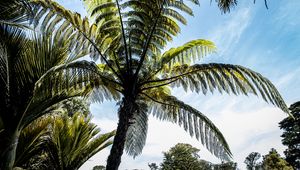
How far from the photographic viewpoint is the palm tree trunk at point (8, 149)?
531 cm

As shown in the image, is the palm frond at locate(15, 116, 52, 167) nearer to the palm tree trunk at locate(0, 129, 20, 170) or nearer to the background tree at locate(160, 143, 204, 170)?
the palm tree trunk at locate(0, 129, 20, 170)

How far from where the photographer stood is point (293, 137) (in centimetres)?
3681

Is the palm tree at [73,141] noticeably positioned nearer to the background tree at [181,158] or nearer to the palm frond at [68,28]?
the palm frond at [68,28]

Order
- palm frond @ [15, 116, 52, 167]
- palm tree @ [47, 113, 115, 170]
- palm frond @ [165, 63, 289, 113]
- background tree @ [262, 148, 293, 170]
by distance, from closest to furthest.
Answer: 1. palm frond @ [165, 63, 289, 113]
2. palm frond @ [15, 116, 52, 167]
3. palm tree @ [47, 113, 115, 170]
4. background tree @ [262, 148, 293, 170]

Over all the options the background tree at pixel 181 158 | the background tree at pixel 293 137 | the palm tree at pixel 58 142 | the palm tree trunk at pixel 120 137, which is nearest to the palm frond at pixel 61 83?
the palm tree trunk at pixel 120 137

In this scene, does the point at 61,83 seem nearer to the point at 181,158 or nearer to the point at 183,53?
the point at 183,53

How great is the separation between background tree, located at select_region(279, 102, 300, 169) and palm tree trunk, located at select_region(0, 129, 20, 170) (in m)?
36.7

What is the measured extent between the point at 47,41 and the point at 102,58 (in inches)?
49.0

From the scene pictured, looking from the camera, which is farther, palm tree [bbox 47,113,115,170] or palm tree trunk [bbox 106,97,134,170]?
palm tree [bbox 47,113,115,170]

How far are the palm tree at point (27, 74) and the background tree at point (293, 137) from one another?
35832mm

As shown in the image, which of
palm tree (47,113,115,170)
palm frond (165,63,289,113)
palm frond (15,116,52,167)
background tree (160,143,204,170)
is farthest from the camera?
background tree (160,143,204,170)

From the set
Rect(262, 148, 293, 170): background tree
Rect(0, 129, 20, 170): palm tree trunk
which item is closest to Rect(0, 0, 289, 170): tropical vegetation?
Rect(0, 129, 20, 170): palm tree trunk

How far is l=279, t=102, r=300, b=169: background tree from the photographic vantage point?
36.5 m

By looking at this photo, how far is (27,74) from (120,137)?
94.4 inches
